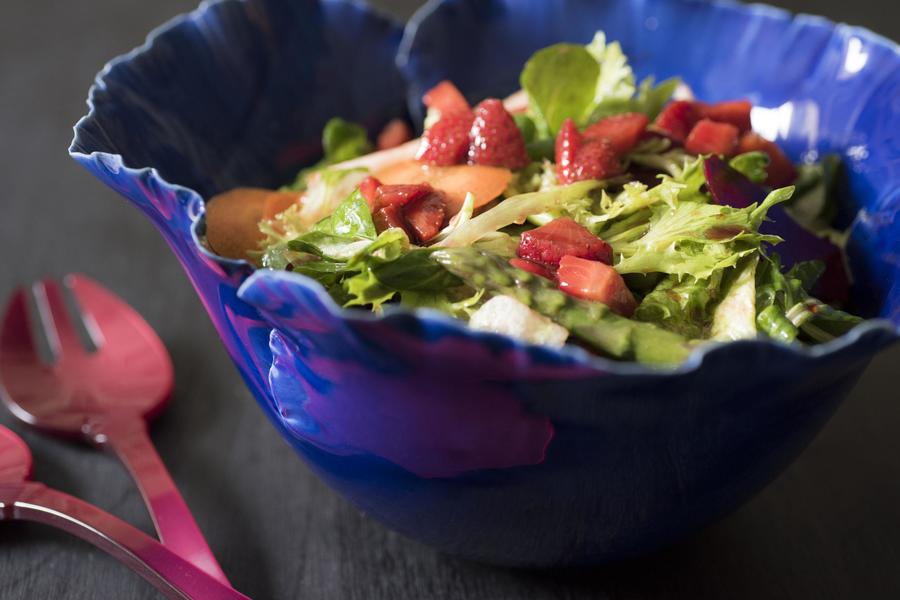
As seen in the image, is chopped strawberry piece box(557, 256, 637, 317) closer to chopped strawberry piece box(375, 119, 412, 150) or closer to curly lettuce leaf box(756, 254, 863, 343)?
curly lettuce leaf box(756, 254, 863, 343)

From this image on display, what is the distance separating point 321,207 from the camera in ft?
5.81

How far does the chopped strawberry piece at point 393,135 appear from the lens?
2389mm

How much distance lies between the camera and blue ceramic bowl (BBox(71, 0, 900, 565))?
113cm

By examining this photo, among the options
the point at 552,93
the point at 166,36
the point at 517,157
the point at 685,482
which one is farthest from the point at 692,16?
the point at 685,482

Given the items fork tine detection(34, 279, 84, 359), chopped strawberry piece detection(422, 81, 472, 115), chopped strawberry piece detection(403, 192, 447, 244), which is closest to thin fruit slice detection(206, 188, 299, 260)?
chopped strawberry piece detection(403, 192, 447, 244)

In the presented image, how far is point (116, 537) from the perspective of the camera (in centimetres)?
164

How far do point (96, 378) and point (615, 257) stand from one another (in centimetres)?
118

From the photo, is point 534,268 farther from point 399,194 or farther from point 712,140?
point 712,140

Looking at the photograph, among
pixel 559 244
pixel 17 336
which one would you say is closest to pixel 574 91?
pixel 559 244

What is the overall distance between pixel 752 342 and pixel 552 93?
1.05 m

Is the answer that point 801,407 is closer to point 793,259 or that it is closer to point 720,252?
point 720,252

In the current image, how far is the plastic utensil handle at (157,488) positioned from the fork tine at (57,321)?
0.26m

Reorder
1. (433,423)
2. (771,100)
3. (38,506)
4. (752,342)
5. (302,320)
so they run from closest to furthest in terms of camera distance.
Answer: (752,342), (302,320), (433,423), (38,506), (771,100)

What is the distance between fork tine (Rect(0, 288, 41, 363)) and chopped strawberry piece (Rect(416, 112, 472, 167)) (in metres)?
1.04
